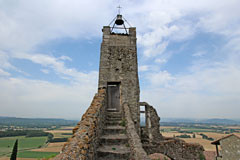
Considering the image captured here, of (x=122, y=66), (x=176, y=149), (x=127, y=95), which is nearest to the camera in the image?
(x=127, y=95)

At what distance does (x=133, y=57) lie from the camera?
393 inches

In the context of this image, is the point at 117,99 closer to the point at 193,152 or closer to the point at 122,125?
the point at 122,125

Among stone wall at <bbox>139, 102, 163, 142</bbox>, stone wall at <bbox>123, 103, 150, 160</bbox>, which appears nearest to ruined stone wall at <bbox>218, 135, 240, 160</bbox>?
stone wall at <bbox>139, 102, 163, 142</bbox>

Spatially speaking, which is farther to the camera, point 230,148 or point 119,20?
point 119,20

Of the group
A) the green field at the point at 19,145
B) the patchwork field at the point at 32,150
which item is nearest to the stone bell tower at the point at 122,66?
the patchwork field at the point at 32,150

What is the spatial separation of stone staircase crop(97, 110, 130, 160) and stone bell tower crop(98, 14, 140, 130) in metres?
1.97

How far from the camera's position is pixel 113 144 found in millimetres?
5492

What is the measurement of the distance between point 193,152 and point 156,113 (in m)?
3.59

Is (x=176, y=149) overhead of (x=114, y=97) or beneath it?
beneath

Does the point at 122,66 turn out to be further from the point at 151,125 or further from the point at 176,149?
the point at 176,149

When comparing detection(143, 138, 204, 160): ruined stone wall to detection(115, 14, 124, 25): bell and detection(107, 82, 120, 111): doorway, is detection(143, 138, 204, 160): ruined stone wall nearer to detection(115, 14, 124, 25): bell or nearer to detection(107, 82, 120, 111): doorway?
detection(107, 82, 120, 111): doorway

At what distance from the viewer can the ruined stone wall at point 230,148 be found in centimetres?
983

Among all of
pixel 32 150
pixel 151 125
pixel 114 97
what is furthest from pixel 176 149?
pixel 32 150

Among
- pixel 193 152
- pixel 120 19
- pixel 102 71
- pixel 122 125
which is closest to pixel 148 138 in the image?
pixel 193 152
